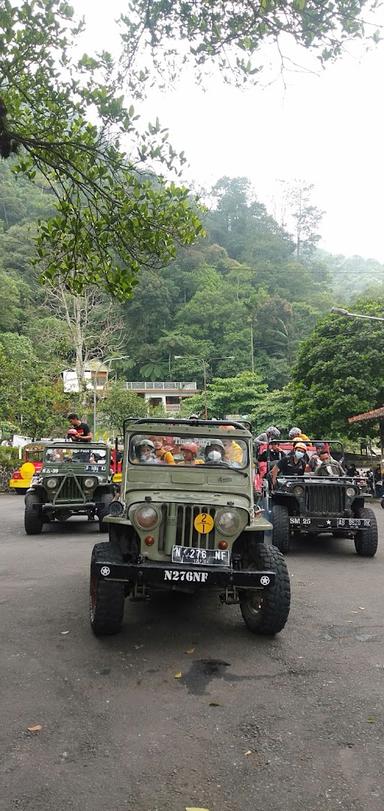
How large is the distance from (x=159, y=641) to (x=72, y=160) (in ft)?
16.6

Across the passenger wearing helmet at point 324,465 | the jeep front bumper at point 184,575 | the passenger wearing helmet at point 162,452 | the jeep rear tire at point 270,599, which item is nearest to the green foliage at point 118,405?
the passenger wearing helmet at point 324,465

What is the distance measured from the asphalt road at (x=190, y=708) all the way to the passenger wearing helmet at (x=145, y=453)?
55.6 inches

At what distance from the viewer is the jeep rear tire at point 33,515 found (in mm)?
10875

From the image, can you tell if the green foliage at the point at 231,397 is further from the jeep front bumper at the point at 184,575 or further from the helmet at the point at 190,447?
the jeep front bumper at the point at 184,575

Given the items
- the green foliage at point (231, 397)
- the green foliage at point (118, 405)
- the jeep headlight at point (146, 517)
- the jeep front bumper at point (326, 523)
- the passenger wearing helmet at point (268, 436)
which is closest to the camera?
the jeep headlight at point (146, 517)

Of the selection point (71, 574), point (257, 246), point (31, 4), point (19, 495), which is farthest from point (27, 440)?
point (257, 246)

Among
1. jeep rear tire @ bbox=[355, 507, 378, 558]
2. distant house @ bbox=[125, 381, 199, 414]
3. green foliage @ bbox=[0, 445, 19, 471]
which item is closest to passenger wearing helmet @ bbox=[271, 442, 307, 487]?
jeep rear tire @ bbox=[355, 507, 378, 558]

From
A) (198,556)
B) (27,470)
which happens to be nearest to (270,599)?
(198,556)

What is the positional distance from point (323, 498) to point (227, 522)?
4.67 metres

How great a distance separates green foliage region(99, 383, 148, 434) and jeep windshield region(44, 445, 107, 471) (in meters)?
28.8

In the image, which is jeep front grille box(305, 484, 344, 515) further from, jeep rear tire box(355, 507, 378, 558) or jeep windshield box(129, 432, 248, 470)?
jeep windshield box(129, 432, 248, 470)

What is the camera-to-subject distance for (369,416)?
2181 centimetres

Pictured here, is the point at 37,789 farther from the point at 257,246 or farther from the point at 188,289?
the point at 257,246

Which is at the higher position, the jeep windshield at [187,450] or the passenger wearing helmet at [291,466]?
the jeep windshield at [187,450]
